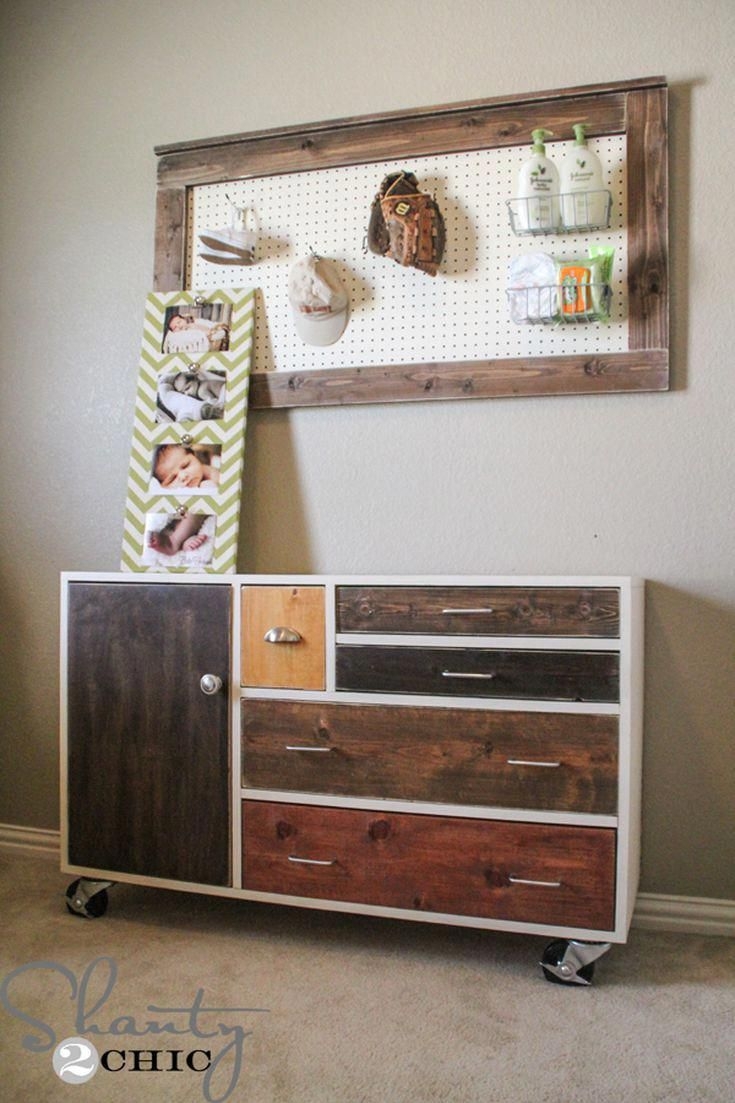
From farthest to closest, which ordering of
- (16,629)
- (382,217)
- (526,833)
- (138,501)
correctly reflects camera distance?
1. (16,629)
2. (138,501)
3. (382,217)
4. (526,833)

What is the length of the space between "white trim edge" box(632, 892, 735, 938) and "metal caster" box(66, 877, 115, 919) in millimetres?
1312

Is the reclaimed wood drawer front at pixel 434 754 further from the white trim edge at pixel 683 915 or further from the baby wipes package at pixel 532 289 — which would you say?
the baby wipes package at pixel 532 289

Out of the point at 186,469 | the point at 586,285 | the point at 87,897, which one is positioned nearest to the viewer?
the point at 586,285

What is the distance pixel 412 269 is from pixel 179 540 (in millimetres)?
951

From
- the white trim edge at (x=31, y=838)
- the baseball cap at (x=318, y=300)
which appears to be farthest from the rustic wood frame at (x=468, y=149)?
the white trim edge at (x=31, y=838)

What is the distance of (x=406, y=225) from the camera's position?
238 centimetres

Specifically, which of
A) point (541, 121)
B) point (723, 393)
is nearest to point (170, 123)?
point (541, 121)

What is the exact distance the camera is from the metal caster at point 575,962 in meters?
1.97

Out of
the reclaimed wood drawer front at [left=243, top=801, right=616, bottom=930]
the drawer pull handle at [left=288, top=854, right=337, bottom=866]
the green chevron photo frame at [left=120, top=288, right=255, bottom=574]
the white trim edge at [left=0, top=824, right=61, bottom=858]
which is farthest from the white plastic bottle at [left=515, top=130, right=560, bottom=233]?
the white trim edge at [left=0, top=824, right=61, bottom=858]

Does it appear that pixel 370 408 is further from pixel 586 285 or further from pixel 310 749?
pixel 310 749

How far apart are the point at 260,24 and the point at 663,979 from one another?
104 inches

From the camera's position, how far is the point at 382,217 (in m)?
2.44

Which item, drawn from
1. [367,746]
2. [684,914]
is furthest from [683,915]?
[367,746]

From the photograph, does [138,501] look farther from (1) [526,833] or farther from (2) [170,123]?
(1) [526,833]
